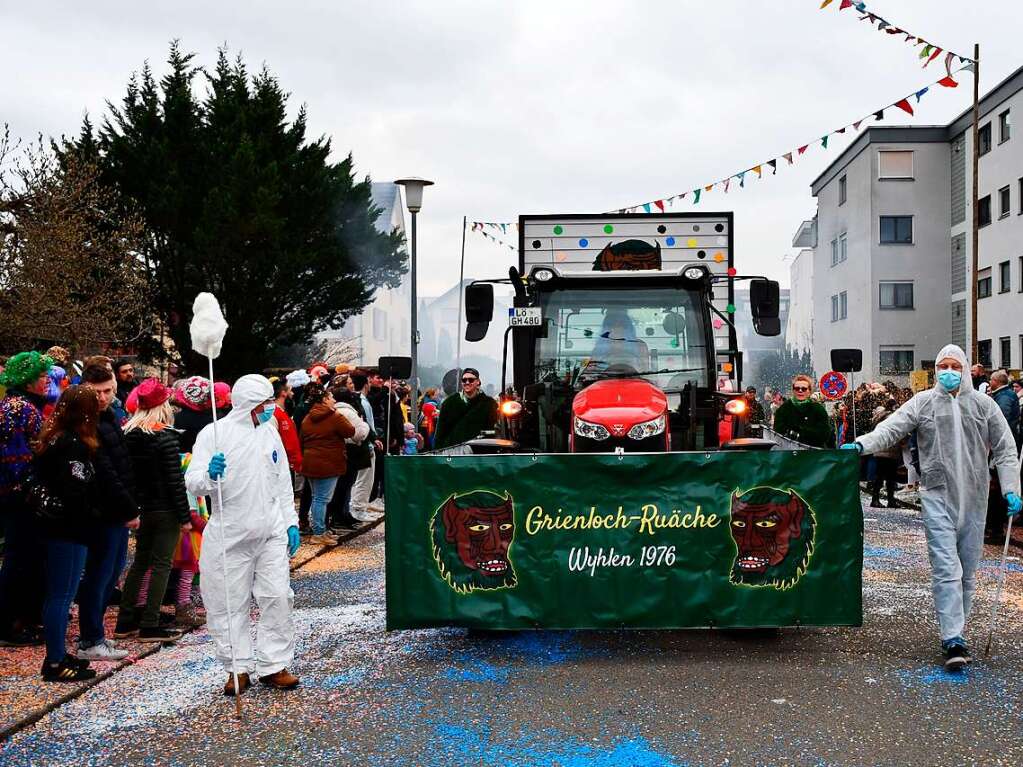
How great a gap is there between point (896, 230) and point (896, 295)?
2591 mm

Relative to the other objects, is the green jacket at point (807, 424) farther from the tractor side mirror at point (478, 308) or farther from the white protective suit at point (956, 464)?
the white protective suit at point (956, 464)

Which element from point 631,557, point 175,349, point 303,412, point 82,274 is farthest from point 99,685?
point 175,349

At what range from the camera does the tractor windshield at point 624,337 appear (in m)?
9.33

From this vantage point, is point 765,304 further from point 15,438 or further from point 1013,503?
point 15,438

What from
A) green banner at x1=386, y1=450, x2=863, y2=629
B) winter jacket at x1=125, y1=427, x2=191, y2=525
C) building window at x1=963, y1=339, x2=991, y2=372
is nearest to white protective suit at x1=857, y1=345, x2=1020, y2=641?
green banner at x1=386, y1=450, x2=863, y2=629

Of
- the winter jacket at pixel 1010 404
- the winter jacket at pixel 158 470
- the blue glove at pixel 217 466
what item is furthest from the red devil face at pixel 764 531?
the winter jacket at pixel 1010 404

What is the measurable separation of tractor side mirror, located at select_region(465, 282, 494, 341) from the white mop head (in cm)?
325

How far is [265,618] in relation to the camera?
6.66 m

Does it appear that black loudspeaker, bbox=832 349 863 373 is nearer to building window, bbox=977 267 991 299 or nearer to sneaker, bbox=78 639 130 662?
sneaker, bbox=78 639 130 662

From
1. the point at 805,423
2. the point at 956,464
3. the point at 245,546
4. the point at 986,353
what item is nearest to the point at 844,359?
the point at 805,423

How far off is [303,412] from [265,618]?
7.90 metres

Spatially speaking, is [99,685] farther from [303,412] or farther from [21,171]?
[21,171]

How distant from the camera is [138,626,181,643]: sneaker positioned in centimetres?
788

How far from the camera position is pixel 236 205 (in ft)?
92.1
